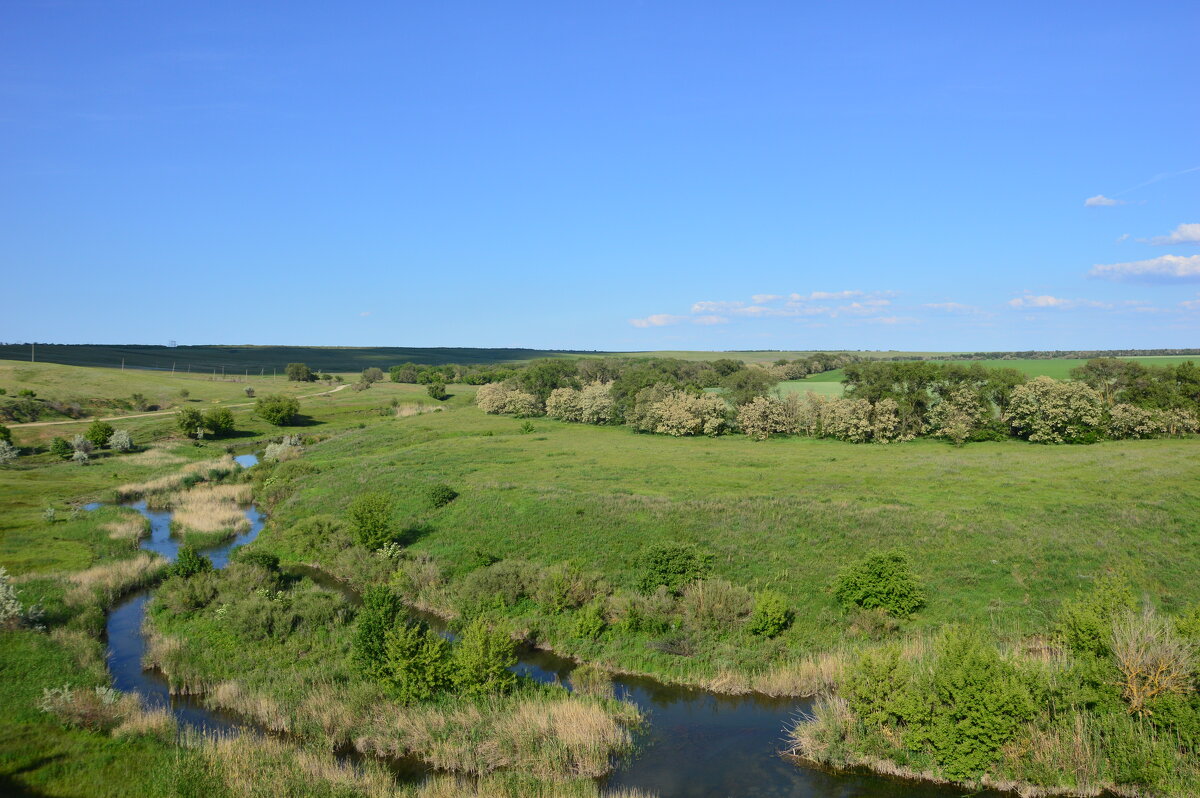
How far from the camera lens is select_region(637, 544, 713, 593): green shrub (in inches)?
1166

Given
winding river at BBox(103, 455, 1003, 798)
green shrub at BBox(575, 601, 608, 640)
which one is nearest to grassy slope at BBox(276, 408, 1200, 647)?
green shrub at BBox(575, 601, 608, 640)

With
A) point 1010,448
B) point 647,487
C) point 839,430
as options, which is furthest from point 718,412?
point 647,487

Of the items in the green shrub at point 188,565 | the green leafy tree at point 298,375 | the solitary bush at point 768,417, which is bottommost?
the green shrub at point 188,565

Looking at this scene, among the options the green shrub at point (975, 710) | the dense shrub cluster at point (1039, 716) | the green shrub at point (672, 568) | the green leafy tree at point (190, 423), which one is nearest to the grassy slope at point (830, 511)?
the green shrub at point (672, 568)

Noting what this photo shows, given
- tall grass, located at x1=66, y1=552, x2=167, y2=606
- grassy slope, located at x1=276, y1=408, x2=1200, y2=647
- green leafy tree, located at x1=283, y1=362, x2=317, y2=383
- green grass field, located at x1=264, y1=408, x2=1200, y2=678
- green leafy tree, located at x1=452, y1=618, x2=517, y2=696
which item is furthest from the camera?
green leafy tree, located at x1=283, y1=362, x2=317, y2=383

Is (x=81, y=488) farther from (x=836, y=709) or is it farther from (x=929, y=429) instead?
(x=929, y=429)

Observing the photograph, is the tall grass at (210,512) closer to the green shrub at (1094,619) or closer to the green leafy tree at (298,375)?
the green shrub at (1094,619)

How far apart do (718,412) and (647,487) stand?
39.0m

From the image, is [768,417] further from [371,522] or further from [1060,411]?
[371,522]

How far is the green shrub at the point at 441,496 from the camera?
4394 cm

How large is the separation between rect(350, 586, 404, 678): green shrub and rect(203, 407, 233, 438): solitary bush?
243ft

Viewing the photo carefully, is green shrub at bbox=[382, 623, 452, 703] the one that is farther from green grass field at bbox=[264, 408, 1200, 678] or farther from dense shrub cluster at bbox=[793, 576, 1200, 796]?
dense shrub cluster at bbox=[793, 576, 1200, 796]

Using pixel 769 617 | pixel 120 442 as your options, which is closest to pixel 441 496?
pixel 769 617

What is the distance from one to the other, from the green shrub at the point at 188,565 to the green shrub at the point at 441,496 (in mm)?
13877
